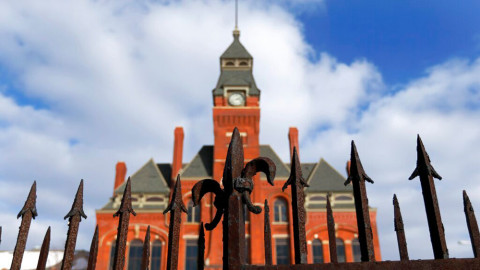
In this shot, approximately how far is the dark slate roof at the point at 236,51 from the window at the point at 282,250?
661 inches

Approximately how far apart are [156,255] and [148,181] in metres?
6.58

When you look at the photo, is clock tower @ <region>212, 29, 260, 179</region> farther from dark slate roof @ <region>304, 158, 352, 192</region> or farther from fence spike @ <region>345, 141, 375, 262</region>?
fence spike @ <region>345, 141, 375, 262</region>

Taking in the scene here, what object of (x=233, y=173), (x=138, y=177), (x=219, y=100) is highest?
(x=219, y=100)

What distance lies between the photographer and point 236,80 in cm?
3278

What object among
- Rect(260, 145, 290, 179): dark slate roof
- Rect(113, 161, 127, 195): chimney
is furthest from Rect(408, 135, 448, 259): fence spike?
Rect(113, 161, 127, 195): chimney

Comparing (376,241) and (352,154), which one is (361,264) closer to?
(352,154)

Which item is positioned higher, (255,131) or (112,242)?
(255,131)

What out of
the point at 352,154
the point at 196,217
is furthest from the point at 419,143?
the point at 196,217

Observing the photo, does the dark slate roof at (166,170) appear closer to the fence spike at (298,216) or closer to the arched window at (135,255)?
the arched window at (135,255)

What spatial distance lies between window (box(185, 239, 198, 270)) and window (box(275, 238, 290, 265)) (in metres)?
6.11

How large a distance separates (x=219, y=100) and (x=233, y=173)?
94.5ft

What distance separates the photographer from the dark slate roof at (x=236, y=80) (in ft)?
106

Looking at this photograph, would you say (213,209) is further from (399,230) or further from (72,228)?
(72,228)

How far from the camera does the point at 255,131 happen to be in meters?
31.0
